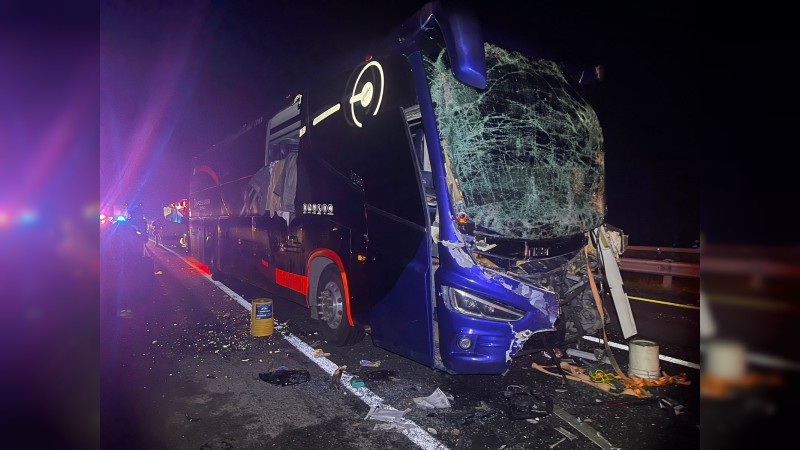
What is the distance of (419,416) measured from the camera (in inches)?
133

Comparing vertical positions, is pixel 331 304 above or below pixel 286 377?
above

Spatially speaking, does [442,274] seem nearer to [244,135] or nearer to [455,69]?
[455,69]

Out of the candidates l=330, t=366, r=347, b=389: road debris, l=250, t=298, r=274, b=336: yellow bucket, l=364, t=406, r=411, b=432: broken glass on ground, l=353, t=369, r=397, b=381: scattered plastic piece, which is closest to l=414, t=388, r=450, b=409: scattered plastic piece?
l=364, t=406, r=411, b=432: broken glass on ground

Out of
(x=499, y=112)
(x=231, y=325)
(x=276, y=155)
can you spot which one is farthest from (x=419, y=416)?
(x=276, y=155)

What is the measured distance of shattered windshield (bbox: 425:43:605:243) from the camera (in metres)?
3.52

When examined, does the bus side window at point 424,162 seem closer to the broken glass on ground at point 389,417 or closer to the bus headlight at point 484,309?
the bus headlight at point 484,309

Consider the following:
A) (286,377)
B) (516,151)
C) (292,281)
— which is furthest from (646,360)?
(292,281)

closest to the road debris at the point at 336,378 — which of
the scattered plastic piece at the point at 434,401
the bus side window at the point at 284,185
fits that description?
the scattered plastic piece at the point at 434,401

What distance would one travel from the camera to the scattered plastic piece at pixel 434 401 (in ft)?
11.6

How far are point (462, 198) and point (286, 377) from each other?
8.49 feet

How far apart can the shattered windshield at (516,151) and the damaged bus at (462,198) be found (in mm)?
13

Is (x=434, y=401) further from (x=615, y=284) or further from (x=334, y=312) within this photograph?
(x=615, y=284)

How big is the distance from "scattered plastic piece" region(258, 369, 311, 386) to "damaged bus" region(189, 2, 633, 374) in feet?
2.57

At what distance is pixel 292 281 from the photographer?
19.9ft
